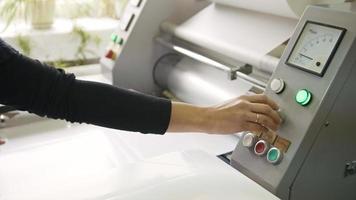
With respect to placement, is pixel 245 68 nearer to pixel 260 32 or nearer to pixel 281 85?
pixel 260 32

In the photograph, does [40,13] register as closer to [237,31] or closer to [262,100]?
[237,31]

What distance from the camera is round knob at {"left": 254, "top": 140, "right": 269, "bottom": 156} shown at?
0.76 metres

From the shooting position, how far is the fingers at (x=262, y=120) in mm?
751

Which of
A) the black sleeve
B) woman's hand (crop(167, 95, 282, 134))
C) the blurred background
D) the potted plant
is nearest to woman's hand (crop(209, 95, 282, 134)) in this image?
woman's hand (crop(167, 95, 282, 134))

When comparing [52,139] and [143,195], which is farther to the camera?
[52,139]

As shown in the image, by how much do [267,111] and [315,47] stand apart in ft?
0.50

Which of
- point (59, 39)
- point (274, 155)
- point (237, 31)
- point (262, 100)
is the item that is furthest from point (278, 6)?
point (59, 39)

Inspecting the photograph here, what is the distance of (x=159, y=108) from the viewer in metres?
0.76

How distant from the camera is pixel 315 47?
761mm

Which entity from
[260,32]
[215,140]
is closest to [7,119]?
[215,140]

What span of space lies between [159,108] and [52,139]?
47 cm

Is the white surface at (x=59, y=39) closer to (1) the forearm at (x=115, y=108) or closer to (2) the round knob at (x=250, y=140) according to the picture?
(1) the forearm at (x=115, y=108)

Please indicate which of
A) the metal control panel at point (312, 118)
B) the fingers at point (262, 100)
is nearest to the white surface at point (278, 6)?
the metal control panel at point (312, 118)

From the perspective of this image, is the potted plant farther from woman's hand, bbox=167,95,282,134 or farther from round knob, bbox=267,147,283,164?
round knob, bbox=267,147,283,164
